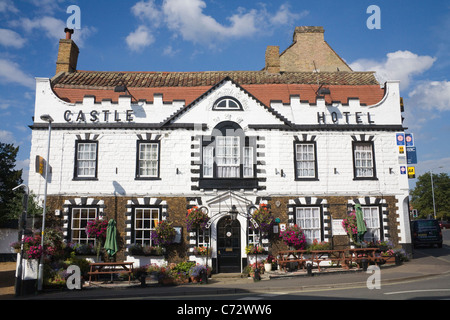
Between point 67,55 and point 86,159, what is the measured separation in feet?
32.9

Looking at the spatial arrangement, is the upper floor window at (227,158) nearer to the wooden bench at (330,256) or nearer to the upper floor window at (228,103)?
the upper floor window at (228,103)

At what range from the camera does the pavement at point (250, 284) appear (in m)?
13.7

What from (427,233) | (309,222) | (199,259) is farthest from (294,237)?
(427,233)

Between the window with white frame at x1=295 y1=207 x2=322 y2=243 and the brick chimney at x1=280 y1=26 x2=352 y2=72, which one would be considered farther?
the brick chimney at x1=280 y1=26 x2=352 y2=72

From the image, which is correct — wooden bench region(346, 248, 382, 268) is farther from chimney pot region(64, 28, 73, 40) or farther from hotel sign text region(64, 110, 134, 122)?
chimney pot region(64, 28, 73, 40)

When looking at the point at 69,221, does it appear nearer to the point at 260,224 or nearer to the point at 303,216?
the point at 260,224

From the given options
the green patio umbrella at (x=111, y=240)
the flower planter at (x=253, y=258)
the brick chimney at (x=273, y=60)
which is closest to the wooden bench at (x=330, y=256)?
the flower planter at (x=253, y=258)

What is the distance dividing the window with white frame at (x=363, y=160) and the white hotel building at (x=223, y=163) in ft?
0.18

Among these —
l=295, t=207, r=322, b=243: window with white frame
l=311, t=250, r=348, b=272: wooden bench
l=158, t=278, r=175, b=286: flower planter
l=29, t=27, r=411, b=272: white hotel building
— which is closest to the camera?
l=158, t=278, r=175, b=286: flower planter

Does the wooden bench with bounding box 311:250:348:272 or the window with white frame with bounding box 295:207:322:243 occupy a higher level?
the window with white frame with bounding box 295:207:322:243

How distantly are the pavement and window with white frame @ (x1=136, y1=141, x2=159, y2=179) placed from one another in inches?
224

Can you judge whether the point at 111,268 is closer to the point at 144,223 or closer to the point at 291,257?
the point at 144,223

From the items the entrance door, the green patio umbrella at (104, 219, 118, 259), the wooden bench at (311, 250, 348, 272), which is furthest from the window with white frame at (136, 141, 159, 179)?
the wooden bench at (311, 250, 348, 272)

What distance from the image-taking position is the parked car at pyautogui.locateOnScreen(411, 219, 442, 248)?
86.6ft
